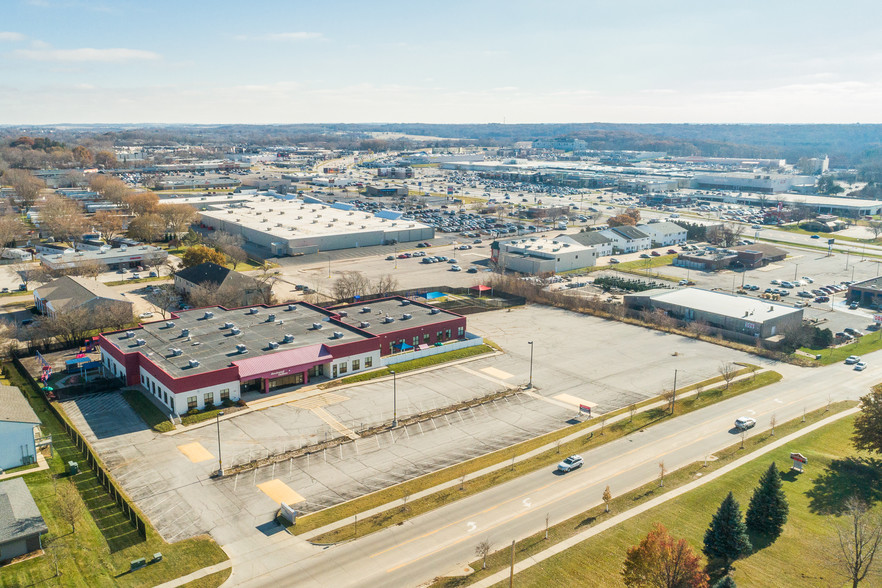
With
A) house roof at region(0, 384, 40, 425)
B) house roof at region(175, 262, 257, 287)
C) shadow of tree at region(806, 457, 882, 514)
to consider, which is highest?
house roof at region(175, 262, 257, 287)

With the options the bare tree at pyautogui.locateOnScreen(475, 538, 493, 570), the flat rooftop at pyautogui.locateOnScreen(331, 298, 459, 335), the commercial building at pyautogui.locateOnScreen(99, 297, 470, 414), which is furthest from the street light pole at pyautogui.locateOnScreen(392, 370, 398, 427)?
the bare tree at pyautogui.locateOnScreen(475, 538, 493, 570)

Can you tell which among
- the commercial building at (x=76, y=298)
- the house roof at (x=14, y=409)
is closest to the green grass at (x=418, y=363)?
the house roof at (x=14, y=409)

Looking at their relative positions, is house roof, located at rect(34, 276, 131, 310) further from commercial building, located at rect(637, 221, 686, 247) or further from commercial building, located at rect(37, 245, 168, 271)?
commercial building, located at rect(637, 221, 686, 247)

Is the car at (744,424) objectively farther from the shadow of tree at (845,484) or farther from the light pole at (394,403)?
the light pole at (394,403)

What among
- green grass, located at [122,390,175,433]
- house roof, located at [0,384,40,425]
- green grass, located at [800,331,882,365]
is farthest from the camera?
green grass, located at [800,331,882,365]

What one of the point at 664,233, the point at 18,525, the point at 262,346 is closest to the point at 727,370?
the point at 262,346

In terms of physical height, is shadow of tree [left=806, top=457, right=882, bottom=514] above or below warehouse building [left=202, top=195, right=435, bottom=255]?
below
